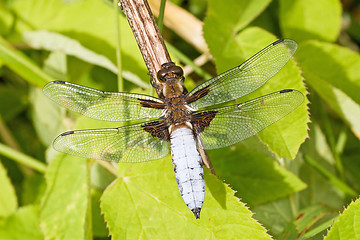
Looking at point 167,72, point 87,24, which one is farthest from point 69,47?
point 167,72

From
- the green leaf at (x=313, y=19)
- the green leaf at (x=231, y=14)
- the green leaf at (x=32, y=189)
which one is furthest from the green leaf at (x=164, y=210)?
the green leaf at (x=313, y=19)

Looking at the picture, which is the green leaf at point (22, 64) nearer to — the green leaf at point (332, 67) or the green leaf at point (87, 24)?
the green leaf at point (87, 24)

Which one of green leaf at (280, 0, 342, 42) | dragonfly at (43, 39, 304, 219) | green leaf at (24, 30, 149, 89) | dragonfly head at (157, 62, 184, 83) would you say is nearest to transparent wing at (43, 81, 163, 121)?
dragonfly at (43, 39, 304, 219)

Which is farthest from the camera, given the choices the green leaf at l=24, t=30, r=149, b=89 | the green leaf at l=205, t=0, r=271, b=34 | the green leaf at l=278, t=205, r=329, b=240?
the green leaf at l=24, t=30, r=149, b=89

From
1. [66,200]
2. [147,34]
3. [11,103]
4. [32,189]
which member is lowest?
[66,200]

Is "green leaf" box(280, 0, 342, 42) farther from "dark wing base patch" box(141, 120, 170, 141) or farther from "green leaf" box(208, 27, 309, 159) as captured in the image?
A: "dark wing base patch" box(141, 120, 170, 141)

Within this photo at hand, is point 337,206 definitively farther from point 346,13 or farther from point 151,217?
point 346,13

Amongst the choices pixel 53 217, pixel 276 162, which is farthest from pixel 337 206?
pixel 53 217

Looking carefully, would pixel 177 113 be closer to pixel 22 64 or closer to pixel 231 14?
pixel 231 14
